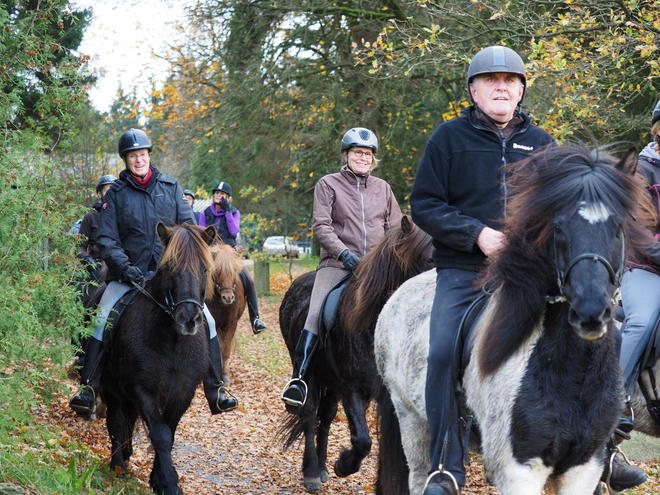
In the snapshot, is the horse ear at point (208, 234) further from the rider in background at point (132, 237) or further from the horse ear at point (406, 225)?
the horse ear at point (406, 225)

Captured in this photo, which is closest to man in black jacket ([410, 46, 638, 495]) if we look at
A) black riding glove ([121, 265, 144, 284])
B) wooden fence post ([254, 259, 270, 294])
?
black riding glove ([121, 265, 144, 284])

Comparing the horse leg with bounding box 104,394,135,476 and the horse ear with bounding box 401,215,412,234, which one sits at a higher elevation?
the horse ear with bounding box 401,215,412,234

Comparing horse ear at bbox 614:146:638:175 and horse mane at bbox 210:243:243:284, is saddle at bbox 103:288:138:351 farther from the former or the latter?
horse ear at bbox 614:146:638:175

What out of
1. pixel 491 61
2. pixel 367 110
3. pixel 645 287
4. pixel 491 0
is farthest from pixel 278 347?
pixel 491 61

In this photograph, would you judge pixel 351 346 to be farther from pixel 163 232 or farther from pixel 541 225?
pixel 541 225

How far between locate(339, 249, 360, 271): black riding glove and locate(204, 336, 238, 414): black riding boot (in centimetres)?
144

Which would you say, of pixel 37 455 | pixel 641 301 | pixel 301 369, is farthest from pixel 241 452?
pixel 641 301

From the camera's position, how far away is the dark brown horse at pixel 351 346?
6.27 meters

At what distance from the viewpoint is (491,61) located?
14.1 feet

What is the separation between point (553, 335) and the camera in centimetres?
354

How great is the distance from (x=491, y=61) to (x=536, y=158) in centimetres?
76

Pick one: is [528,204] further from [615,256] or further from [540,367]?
[540,367]

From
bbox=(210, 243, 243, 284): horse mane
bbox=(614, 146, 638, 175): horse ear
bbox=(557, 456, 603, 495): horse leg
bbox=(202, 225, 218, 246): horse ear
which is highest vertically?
bbox=(614, 146, 638, 175): horse ear

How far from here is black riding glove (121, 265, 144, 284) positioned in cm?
697
